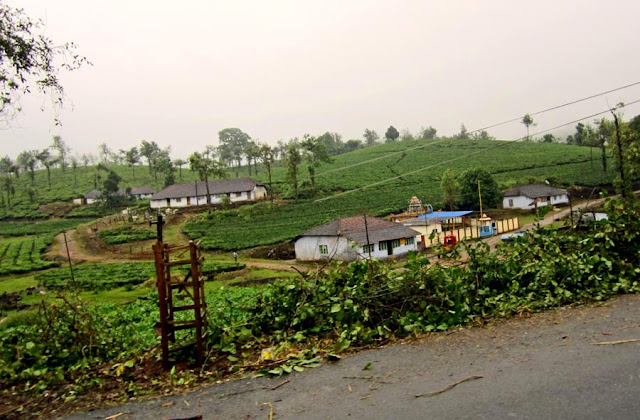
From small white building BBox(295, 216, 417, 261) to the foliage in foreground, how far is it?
1997 centimetres

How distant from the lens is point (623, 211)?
7.29 metres

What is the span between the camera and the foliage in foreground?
221 inches

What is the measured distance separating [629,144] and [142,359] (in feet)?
151

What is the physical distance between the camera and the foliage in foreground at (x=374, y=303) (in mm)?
5613

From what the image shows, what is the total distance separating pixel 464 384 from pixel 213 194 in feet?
179

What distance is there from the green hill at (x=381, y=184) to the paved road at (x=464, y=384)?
15734 mm

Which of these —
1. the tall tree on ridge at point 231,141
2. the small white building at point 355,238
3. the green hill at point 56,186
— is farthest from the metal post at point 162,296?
the tall tree on ridge at point 231,141

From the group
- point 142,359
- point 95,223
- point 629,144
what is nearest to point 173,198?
point 95,223

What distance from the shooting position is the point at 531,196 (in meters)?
43.2

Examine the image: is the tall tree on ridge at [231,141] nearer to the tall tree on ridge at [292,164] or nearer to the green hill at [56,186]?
the green hill at [56,186]

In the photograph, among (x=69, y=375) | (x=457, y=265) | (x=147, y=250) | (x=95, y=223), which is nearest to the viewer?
(x=69, y=375)

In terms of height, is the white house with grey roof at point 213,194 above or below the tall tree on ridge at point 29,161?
below

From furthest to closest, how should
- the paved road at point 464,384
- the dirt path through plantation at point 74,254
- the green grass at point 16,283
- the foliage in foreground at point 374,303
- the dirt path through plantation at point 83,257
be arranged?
the dirt path through plantation at point 74,254
the dirt path through plantation at point 83,257
the green grass at point 16,283
the foliage in foreground at point 374,303
the paved road at point 464,384

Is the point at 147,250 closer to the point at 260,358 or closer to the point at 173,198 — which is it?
the point at 173,198
